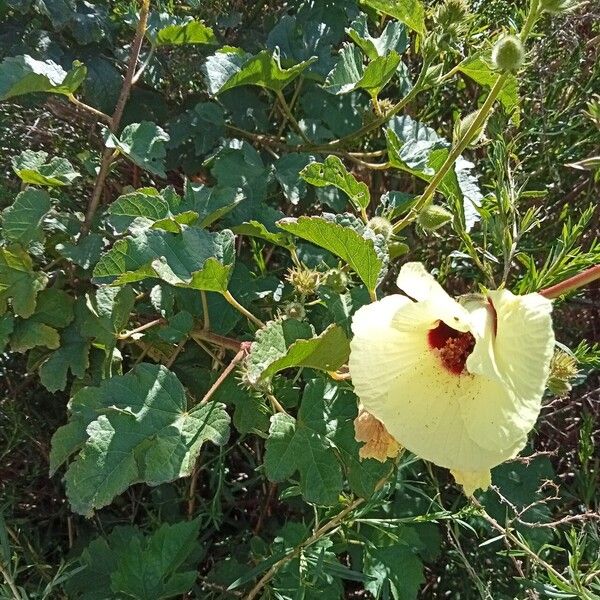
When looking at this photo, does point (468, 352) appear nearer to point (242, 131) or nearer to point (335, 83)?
point (335, 83)

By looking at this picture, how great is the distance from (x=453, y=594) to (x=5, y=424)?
0.87 meters

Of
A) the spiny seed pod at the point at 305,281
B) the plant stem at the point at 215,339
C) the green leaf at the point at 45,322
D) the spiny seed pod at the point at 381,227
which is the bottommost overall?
the green leaf at the point at 45,322

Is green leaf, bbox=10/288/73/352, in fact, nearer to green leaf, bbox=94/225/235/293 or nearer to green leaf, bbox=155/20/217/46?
green leaf, bbox=94/225/235/293

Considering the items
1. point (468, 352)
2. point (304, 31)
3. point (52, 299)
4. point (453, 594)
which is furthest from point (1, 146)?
point (453, 594)

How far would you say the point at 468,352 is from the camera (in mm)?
859

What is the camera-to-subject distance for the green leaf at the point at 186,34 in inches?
47.6

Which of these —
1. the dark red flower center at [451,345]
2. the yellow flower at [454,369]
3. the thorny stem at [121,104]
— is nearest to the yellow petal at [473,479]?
the yellow flower at [454,369]

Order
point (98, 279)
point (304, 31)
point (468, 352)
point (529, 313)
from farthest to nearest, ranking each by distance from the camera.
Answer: point (304, 31)
point (98, 279)
point (468, 352)
point (529, 313)

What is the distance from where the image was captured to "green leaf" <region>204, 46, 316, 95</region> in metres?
1.18

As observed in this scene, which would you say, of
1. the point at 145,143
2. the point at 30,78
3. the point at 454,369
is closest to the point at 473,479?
the point at 454,369

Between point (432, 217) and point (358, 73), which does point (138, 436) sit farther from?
point (358, 73)

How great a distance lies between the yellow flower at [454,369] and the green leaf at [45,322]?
57 centimetres

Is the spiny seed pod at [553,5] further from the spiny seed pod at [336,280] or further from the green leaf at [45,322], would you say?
the green leaf at [45,322]

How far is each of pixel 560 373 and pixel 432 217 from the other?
25 cm
